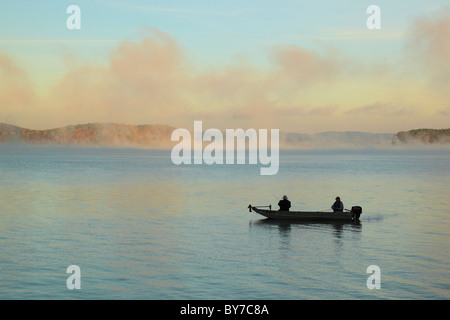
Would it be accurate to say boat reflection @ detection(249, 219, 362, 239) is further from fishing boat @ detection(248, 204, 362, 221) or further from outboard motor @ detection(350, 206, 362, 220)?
outboard motor @ detection(350, 206, 362, 220)

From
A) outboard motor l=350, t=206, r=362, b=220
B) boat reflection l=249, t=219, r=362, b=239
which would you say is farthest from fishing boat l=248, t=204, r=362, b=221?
boat reflection l=249, t=219, r=362, b=239

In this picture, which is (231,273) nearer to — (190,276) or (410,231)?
(190,276)

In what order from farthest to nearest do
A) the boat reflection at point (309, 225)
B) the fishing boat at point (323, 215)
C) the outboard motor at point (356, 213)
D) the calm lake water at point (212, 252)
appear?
the outboard motor at point (356, 213) < the fishing boat at point (323, 215) < the boat reflection at point (309, 225) < the calm lake water at point (212, 252)

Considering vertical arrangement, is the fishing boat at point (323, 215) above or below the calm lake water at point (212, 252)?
above

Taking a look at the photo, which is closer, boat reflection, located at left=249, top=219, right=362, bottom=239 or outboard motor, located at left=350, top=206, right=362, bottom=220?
boat reflection, located at left=249, top=219, right=362, bottom=239

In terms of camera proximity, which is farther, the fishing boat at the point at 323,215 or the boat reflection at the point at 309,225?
the fishing boat at the point at 323,215

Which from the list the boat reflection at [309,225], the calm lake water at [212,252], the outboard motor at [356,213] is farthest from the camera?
the outboard motor at [356,213]

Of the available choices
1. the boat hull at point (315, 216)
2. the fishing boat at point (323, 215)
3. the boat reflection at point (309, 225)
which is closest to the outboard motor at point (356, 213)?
the fishing boat at point (323, 215)

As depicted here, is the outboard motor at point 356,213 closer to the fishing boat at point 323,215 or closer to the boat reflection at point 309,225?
the fishing boat at point 323,215

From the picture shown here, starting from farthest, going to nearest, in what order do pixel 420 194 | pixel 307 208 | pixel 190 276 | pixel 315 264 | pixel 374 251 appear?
pixel 420 194 < pixel 307 208 < pixel 374 251 < pixel 315 264 < pixel 190 276

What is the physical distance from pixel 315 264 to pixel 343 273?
2.40 m
